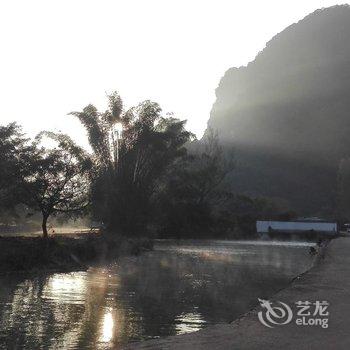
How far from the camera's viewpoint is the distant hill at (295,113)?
10694 centimetres

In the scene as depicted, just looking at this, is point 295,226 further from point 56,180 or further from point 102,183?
point 56,180

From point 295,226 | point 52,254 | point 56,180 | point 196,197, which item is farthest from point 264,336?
point 295,226

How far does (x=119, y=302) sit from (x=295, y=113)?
124m

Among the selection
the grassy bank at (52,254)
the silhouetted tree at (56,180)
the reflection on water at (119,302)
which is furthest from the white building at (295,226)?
the reflection on water at (119,302)

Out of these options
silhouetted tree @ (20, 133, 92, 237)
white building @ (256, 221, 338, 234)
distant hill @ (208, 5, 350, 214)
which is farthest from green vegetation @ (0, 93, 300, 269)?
distant hill @ (208, 5, 350, 214)

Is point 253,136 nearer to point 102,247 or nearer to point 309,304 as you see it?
point 102,247

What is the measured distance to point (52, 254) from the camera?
20438 millimetres

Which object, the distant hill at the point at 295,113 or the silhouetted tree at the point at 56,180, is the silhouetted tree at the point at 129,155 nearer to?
the silhouetted tree at the point at 56,180

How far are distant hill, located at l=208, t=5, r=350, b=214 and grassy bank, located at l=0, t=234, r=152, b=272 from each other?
7121cm

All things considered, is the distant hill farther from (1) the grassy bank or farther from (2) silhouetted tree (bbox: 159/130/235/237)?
(1) the grassy bank

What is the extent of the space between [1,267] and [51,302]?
19.3 ft

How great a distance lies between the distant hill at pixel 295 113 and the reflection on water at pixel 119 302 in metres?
78.3

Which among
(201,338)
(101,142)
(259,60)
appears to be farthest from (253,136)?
(201,338)

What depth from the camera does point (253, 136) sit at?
430 ft
